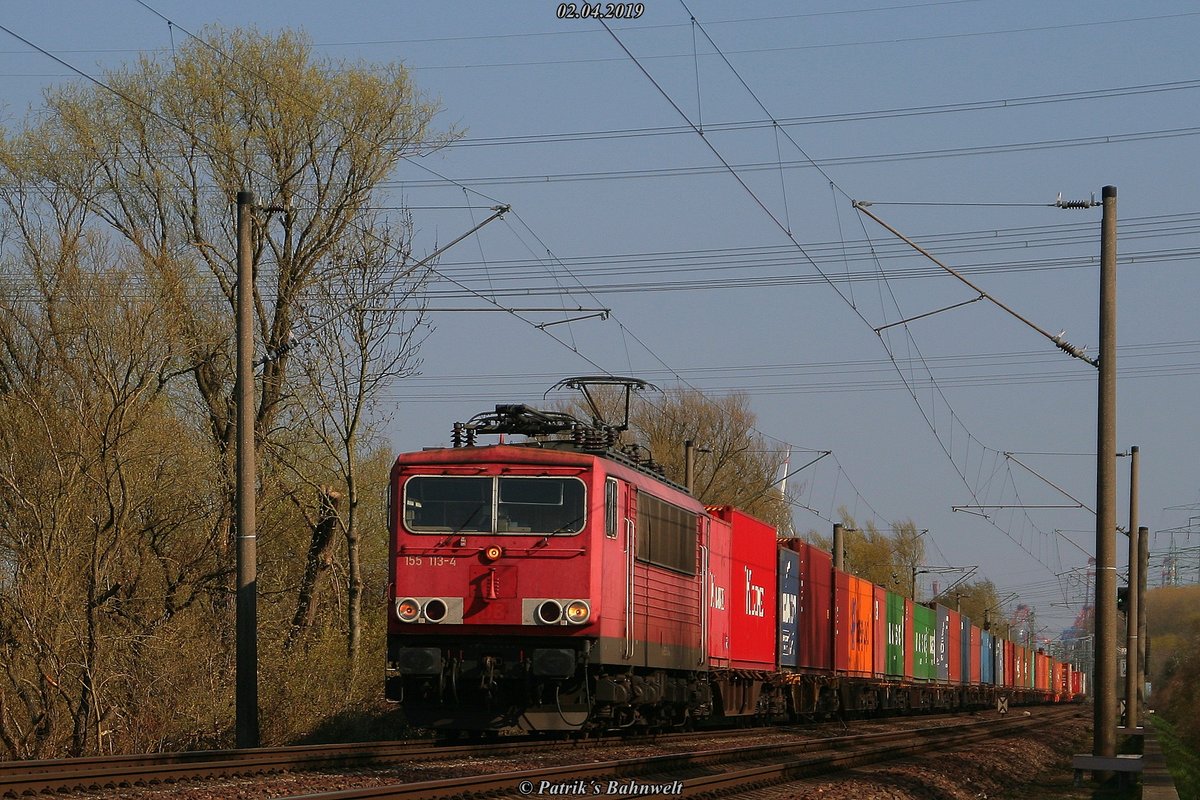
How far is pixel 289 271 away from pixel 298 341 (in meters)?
3.80

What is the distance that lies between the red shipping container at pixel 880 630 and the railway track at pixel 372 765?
56.5ft

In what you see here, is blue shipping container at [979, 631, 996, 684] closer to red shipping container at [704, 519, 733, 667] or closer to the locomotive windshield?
red shipping container at [704, 519, 733, 667]

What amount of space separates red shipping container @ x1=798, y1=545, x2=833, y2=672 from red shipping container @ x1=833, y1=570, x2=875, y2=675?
9.3 inches

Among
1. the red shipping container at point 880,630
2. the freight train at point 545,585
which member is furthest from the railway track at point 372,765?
the red shipping container at point 880,630

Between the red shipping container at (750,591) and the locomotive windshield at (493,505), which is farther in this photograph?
the red shipping container at (750,591)

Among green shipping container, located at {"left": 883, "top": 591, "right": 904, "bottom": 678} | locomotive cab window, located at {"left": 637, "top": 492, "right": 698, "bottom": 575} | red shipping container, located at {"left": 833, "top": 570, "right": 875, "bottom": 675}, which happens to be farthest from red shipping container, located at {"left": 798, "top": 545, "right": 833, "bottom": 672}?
locomotive cab window, located at {"left": 637, "top": 492, "right": 698, "bottom": 575}

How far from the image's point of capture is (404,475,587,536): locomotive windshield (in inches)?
→ 677

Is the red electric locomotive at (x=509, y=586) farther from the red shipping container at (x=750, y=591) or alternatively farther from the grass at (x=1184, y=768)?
the grass at (x=1184, y=768)

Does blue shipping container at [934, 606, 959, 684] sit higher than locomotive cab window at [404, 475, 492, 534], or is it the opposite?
locomotive cab window at [404, 475, 492, 534]

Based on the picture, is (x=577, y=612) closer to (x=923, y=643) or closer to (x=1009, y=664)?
(x=923, y=643)

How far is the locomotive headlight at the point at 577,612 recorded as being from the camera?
55.1ft

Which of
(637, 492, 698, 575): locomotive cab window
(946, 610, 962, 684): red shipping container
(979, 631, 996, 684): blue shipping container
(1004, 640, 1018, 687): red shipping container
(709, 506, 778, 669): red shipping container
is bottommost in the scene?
(1004, 640, 1018, 687): red shipping container

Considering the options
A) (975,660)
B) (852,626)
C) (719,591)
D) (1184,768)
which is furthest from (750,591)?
(975,660)

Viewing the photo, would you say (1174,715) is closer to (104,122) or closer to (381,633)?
(381,633)
